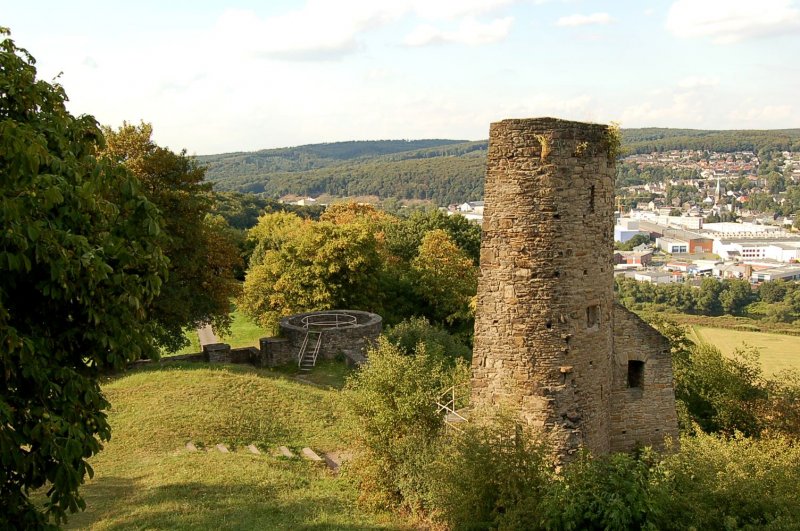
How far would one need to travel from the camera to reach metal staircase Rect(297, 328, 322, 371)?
24234 mm

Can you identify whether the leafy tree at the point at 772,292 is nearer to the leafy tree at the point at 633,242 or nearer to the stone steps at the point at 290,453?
the leafy tree at the point at 633,242

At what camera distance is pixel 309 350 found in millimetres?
24766

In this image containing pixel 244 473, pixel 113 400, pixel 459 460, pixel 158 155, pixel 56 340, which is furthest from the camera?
pixel 158 155

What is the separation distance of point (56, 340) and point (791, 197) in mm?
188673

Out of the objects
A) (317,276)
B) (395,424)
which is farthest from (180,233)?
(395,424)

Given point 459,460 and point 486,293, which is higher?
point 486,293

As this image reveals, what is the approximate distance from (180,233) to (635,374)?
15.3m

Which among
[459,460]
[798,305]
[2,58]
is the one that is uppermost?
[2,58]

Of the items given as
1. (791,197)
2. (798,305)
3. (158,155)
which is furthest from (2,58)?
(791,197)

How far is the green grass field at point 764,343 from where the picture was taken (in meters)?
38.5

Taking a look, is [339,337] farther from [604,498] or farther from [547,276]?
[604,498]

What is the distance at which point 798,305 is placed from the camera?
2564 inches

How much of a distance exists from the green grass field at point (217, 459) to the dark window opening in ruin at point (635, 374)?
16.7 feet

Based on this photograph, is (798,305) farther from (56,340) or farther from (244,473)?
(56,340)
